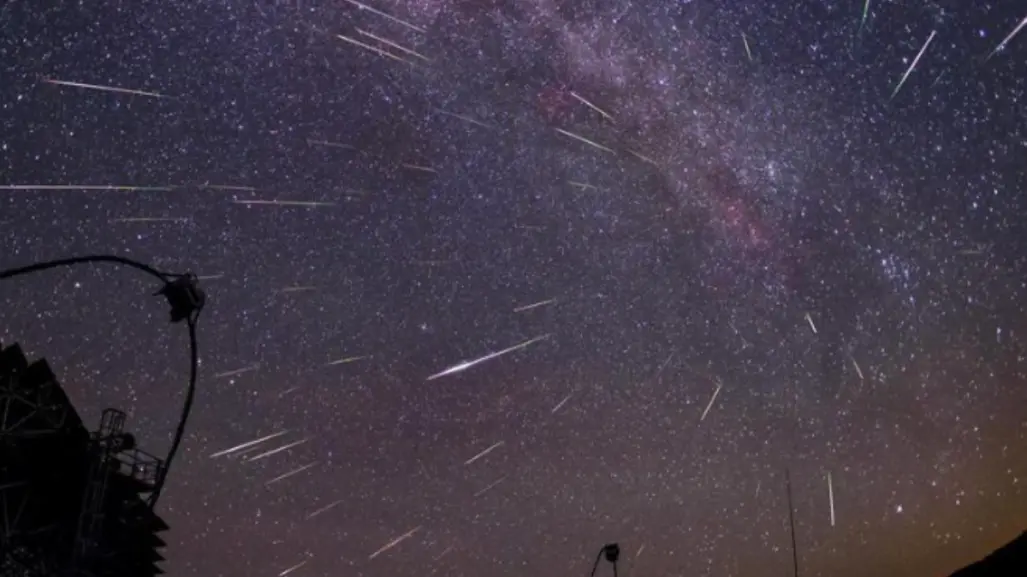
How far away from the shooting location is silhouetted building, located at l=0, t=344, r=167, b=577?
15.7 metres

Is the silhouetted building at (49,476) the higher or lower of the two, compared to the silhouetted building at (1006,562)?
lower

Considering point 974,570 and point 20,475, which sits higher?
point 974,570

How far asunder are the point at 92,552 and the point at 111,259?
747cm

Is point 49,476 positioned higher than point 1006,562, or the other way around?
point 1006,562

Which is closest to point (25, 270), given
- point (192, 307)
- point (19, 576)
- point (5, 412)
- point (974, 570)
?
point (192, 307)

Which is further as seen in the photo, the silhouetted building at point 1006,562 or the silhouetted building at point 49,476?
the silhouetted building at point 49,476

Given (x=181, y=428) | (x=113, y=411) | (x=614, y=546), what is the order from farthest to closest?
(x=614, y=546), (x=113, y=411), (x=181, y=428)

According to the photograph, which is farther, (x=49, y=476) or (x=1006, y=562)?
(x=49, y=476)

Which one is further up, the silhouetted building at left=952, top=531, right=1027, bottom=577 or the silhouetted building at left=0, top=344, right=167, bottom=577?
the silhouetted building at left=952, top=531, right=1027, bottom=577

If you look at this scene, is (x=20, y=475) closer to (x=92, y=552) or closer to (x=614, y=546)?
(x=92, y=552)

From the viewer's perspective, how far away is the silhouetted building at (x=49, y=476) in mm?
15719

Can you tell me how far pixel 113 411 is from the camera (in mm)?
18203

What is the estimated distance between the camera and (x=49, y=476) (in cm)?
1677

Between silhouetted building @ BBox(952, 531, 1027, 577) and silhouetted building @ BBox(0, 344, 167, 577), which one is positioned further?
silhouetted building @ BBox(0, 344, 167, 577)
